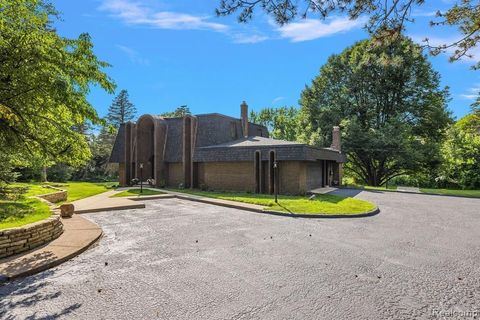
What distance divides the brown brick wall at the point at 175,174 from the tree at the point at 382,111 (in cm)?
1597

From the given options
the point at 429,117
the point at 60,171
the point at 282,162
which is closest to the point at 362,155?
the point at 429,117

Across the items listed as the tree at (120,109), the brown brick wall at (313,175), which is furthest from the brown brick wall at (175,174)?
the tree at (120,109)

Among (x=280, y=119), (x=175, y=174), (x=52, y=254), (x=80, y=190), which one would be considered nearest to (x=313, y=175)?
(x=175, y=174)

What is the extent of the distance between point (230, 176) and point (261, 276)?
54.7 feet

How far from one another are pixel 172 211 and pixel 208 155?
9.39m

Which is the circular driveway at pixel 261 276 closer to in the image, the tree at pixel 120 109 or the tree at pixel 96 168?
the tree at pixel 96 168

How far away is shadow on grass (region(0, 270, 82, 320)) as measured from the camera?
4102 millimetres

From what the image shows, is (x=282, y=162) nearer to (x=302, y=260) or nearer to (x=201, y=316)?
(x=302, y=260)

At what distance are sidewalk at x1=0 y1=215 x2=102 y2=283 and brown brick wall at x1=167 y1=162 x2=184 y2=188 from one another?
1704 centimetres

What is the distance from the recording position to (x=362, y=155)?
1249 inches

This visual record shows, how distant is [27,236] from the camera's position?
687 centimetres

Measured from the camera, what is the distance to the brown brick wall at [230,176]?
21328 mm

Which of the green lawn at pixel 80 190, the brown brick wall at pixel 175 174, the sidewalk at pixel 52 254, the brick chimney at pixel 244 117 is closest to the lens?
the sidewalk at pixel 52 254

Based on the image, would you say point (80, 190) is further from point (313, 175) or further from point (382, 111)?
point (382, 111)
